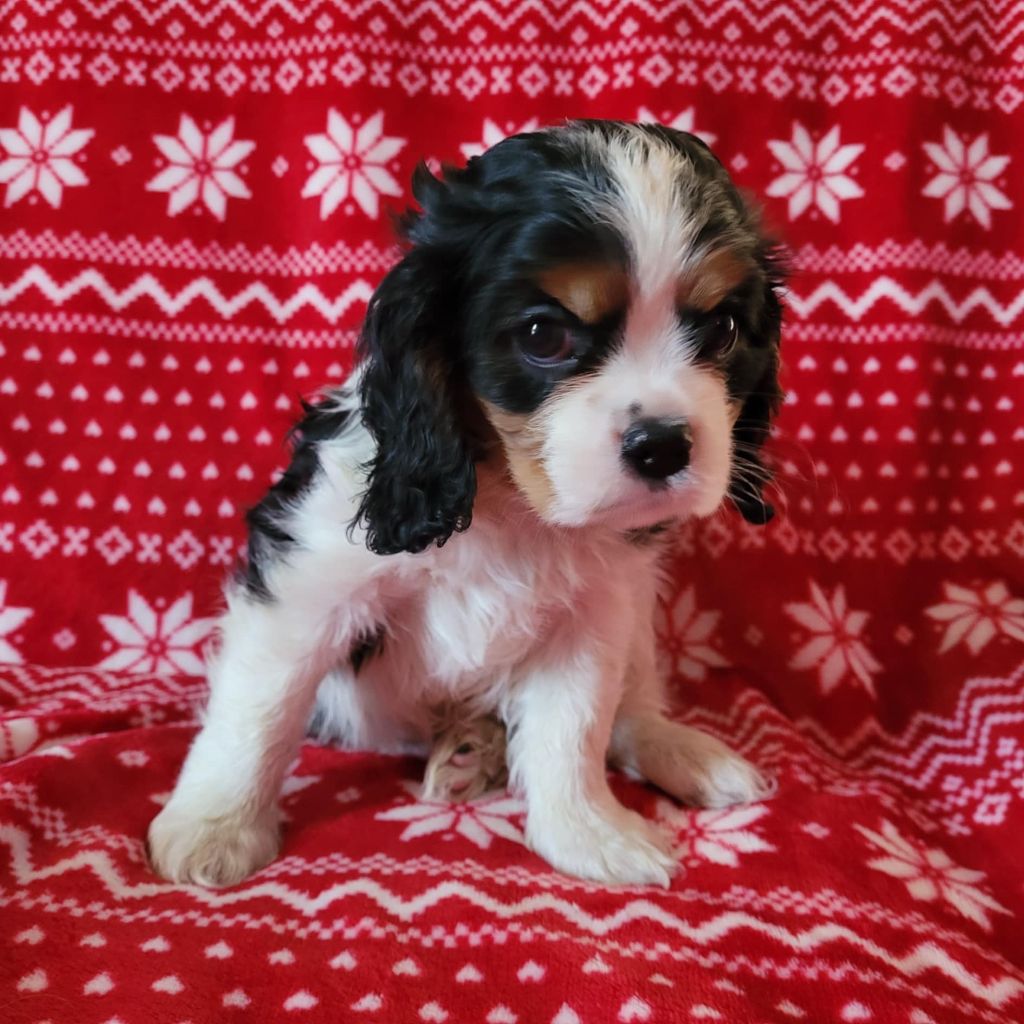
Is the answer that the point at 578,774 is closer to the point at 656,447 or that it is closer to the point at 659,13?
the point at 656,447

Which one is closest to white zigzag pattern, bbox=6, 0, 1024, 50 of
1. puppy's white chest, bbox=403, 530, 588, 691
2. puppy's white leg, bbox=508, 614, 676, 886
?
puppy's white chest, bbox=403, 530, 588, 691

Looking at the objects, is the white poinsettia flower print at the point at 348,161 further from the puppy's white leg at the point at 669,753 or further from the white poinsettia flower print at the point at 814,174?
the puppy's white leg at the point at 669,753

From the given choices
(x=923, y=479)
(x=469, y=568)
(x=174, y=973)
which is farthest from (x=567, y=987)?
(x=923, y=479)

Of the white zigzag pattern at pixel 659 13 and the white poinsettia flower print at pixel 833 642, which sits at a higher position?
the white zigzag pattern at pixel 659 13

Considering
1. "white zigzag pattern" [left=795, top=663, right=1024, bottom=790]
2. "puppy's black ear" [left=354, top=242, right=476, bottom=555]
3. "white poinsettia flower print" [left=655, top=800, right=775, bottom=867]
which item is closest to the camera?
"puppy's black ear" [left=354, top=242, right=476, bottom=555]

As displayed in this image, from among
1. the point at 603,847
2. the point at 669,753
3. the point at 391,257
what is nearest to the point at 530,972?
the point at 603,847

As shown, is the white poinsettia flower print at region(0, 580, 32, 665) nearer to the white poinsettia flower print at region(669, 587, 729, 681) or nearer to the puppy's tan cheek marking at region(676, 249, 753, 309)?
the white poinsettia flower print at region(669, 587, 729, 681)

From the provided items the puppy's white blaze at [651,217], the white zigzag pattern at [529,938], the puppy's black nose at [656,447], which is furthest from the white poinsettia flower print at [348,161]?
the white zigzag pattern at [529,938]
